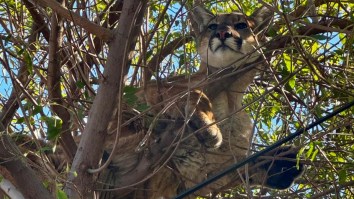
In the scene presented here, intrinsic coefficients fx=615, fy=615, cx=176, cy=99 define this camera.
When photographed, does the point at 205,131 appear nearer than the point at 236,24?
Yes

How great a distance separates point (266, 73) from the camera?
5.48 metres

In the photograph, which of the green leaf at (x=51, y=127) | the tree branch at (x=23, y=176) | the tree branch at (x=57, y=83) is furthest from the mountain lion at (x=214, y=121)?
the green leaf at (x=51, y=127)

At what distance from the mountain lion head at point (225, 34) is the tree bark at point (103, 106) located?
1796mm

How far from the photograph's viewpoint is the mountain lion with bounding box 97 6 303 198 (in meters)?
5.36

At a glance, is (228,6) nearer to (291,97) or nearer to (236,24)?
(236,24)

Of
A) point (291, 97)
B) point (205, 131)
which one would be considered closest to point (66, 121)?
point (205, 131)

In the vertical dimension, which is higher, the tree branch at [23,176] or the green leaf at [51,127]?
the green leaf at [51,127]

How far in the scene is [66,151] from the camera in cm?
469

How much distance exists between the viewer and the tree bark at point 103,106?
158 inches

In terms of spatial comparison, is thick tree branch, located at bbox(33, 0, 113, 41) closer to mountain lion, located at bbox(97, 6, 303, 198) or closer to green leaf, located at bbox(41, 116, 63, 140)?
green leaf, located at bbox(41, 116, 63, 140)

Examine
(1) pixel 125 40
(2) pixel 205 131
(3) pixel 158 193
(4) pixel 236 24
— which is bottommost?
(3) pixel 158 193

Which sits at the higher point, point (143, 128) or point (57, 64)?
point (57, 64)

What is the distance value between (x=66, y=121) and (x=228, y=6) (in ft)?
8.20

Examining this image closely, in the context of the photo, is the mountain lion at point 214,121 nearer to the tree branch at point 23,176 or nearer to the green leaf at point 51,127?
the tree branch at point 23,176
